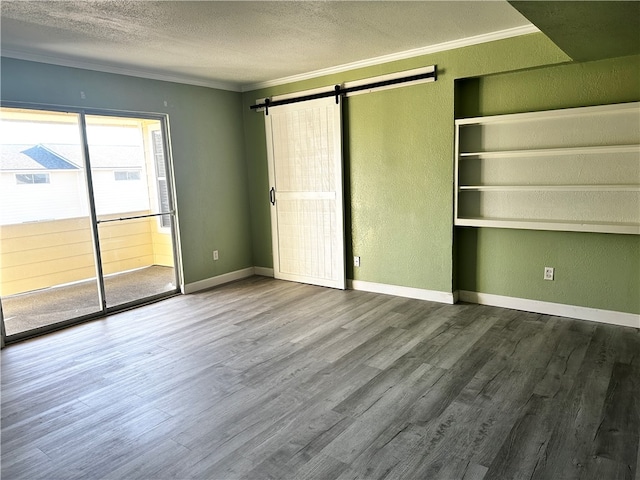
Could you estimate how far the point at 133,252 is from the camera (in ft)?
A: 15.2

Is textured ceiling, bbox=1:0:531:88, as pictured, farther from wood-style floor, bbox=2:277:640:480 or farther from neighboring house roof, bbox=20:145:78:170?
wood-style floor, bbox=2:277:640:480

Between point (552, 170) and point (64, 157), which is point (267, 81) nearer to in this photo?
point (64, 157)

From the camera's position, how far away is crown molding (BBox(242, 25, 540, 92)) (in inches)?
138

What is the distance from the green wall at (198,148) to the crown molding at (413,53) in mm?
740

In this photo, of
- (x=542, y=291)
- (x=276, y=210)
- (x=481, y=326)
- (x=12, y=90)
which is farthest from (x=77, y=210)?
(x=542, y=291)

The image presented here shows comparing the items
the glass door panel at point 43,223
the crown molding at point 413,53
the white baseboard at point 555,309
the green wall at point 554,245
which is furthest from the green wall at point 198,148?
the white baseboard at point 555,309

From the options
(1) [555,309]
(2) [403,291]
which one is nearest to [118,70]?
(2) [403,291]

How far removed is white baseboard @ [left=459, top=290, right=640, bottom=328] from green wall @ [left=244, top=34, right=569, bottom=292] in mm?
305

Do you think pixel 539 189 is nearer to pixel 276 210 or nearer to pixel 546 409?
pixel 546 409

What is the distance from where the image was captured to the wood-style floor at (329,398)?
2.01m

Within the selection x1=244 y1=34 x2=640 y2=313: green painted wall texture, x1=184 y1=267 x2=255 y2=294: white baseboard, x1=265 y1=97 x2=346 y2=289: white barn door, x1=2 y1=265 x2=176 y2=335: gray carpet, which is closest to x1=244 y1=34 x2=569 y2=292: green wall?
x1=244 y1=34 x2=640 y2=313: green painted wall texture

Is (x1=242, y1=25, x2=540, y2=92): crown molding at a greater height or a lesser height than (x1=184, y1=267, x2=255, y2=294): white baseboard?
greater

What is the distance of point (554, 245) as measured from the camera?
12.3ft

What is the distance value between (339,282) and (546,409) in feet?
9.29
